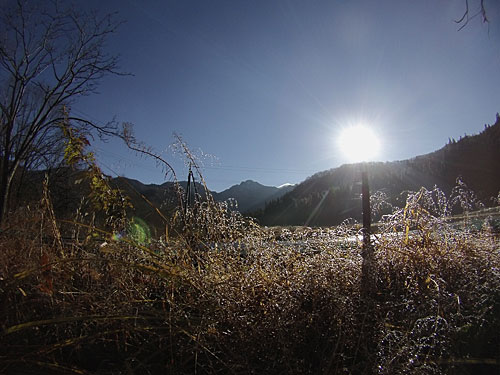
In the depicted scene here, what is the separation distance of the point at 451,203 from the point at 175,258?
3090mm

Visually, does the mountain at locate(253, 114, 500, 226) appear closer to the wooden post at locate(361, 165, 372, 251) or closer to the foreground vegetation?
the wooden post at locate(361, 165, 372, 251)

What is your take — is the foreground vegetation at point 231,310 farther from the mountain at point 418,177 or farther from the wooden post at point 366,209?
the mountain at point 418,177

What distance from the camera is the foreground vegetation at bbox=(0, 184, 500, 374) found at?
47.9 inches

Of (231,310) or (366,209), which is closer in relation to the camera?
(231,310)

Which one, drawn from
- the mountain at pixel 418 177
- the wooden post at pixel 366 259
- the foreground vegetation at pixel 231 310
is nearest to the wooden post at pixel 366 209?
the wooden post at pixel 366 259

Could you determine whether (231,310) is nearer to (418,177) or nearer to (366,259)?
(366,259)

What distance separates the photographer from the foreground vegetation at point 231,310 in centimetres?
122

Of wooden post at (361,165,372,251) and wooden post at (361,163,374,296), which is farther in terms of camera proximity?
wooden post at (361,165,372,251)

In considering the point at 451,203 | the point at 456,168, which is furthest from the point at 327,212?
the point at 451,203

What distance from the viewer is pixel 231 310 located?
1.39 meters

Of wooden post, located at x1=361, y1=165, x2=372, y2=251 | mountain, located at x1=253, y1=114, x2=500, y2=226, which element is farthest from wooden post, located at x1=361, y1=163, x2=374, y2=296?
mountain, located at x1=253, y1=114, x2=500, y2=226

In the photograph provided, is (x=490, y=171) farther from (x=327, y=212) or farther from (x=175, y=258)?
(x=175, y=258)

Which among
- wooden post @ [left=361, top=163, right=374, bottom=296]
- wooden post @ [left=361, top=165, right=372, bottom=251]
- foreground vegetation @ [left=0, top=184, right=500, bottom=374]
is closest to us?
foreground vegetation @ [left=0, top=184, right=500, bottom=374]

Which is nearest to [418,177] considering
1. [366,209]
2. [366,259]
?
[366,209]
